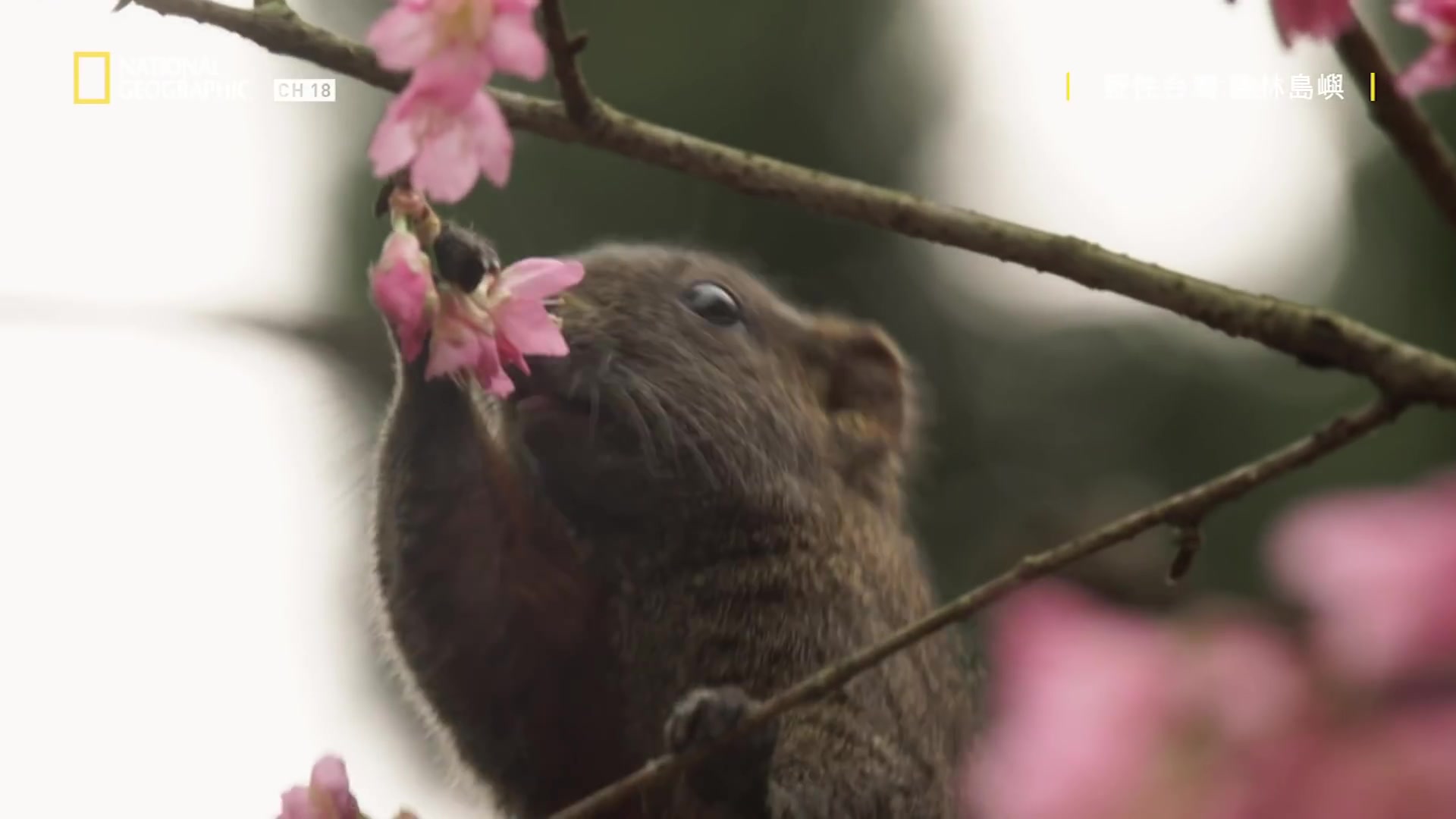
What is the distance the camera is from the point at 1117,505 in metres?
0.69

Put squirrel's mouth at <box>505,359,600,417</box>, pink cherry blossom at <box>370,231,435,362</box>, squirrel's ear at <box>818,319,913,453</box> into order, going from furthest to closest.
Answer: squirrel's ear at <box>818,319,913,453</box>
squirrel's mouth at <box>505,359,600,417</box>
pink cherry blossom at <box>370,231,435,362</box>

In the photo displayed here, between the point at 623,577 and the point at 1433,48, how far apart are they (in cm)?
59

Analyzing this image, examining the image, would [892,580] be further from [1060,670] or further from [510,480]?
[1060,670]

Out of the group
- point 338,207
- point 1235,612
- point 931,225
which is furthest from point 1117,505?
point 338,207

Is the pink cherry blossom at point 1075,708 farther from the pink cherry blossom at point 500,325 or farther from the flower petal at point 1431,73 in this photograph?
the pink cherry blossom at point 500,325

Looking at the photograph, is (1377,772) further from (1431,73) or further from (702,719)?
(702,719)

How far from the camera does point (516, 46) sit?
481 mm

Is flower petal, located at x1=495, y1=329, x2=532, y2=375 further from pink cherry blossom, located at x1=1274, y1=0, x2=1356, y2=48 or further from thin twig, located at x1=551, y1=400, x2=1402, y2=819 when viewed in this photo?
pink cherry blossom, located at x1=1274, y1=0, x2=1356, y2=48

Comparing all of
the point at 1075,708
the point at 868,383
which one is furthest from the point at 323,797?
the point at 868,383

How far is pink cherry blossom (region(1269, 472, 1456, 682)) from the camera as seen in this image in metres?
0.28

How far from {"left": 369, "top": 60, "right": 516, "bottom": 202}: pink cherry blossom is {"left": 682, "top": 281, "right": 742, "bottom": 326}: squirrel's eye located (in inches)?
19.8

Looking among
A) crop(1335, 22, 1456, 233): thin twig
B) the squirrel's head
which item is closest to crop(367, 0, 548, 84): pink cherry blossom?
crop(1335, 22, 1456, 233): thin twig

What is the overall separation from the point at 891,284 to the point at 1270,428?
562 mm

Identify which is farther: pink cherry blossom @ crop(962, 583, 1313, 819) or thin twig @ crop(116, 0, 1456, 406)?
thin twig @ crop(116, 0, 1456, 406)
